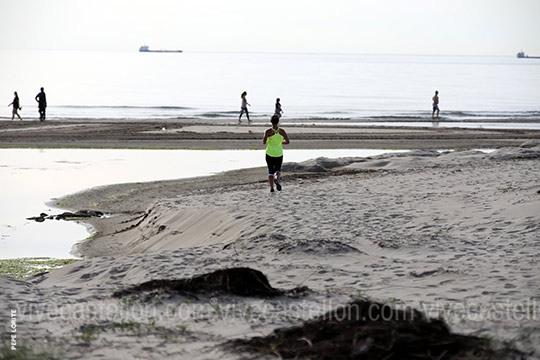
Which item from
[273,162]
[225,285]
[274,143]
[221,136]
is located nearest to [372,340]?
[225,285]

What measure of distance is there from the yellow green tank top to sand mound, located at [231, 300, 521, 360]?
7390mm

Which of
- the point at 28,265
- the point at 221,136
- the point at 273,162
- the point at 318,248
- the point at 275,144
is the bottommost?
the point at 28,265

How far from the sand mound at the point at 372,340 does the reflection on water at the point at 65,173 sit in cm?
698

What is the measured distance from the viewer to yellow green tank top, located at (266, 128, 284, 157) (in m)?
13.1

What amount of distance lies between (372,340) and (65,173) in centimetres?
1630

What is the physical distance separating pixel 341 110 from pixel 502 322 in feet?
158

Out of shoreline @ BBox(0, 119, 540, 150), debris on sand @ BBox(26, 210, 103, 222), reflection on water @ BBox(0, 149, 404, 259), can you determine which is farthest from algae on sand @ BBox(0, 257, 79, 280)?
shoreline @ BBox(0, 119, 540, 150)

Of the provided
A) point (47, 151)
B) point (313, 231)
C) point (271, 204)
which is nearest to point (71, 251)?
point (271, 204)

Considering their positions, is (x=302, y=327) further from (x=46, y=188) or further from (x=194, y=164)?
(x=194, y=164)

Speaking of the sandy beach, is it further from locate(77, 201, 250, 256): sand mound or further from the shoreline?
the shoreline

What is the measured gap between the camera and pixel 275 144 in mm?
13133

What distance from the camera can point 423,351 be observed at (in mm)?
5020

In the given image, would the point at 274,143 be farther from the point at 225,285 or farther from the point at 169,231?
the point at 225,285

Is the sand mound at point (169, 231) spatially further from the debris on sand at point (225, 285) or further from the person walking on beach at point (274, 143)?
the debris on sand at point (225, 285)
